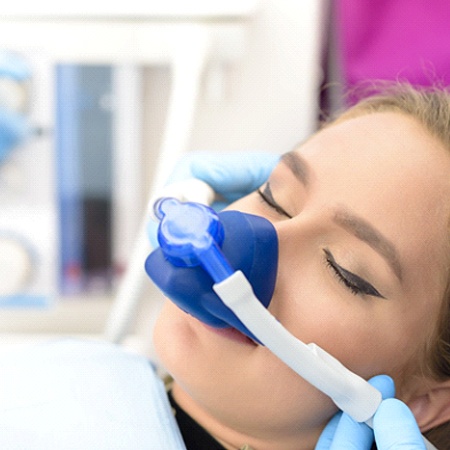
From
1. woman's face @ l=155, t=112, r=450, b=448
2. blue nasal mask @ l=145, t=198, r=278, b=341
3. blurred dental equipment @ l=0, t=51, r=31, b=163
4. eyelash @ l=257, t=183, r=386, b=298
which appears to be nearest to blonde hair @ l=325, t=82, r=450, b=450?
woman's face @ l=155, t=112, r=450, b=448

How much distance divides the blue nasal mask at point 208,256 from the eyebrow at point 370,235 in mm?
91

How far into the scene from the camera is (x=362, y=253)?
0.82 meters

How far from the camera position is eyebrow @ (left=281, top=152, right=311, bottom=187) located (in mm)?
884

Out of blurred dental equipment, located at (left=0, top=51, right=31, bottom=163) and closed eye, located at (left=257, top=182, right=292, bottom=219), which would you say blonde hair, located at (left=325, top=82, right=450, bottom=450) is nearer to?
closed eye, located at (left=257, top=182, right=292, bottom=219)

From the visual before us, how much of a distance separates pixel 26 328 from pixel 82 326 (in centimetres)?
12

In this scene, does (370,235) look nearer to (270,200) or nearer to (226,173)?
(270,200)

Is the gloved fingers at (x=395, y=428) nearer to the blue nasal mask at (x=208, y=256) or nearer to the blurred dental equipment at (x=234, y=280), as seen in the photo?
the blurred dental equipment at (x=234, y=280)

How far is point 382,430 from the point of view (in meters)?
0.81

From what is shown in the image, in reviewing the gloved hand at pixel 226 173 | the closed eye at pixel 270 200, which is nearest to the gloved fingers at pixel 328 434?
the closed eye at pixel 270 200

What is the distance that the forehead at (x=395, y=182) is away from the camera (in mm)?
843

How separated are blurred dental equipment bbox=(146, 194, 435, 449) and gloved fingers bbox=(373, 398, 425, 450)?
2cm

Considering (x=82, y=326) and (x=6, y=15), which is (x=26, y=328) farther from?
(x=6, y=15)

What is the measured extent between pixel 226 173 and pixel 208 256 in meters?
0.52

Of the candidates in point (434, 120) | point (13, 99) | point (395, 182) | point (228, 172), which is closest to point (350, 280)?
point (395, 182)
